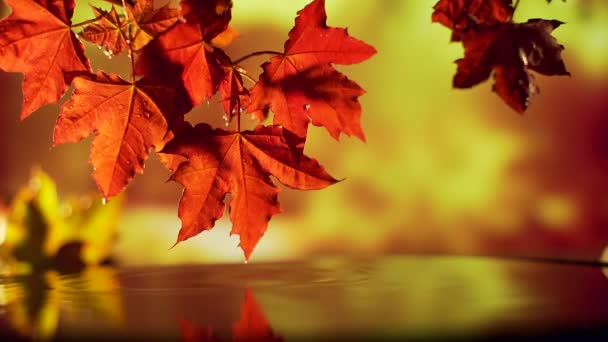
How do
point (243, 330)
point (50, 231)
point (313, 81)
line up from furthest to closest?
point (50, 231) → point (313, 81) → point (243, 330)

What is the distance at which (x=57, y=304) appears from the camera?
504 mm

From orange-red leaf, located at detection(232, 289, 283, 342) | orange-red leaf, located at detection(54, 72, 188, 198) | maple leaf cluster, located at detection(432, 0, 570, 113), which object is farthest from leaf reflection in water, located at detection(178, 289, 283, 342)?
maple leaf cluster, located at detection(432, 0, 570, 113)

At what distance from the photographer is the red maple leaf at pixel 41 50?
1.61ft

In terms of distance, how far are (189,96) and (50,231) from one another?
0.82 meters

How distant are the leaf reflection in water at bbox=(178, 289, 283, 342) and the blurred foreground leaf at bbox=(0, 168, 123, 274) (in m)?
0.80

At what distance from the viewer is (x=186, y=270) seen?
76cm

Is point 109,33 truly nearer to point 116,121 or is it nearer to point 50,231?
point 116,121

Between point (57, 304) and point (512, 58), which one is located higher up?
point (512, 58)

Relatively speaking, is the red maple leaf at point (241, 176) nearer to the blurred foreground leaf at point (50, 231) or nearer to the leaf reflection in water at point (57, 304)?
the leaf reflection in water at point (57, 304)

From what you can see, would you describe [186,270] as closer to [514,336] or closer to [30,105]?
[30,105]

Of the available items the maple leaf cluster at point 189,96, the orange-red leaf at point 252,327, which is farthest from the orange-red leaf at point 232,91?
the orange-red leaf at point 252,327

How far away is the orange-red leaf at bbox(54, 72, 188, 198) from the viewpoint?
47cm

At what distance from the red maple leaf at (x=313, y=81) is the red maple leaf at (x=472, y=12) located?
10 cm

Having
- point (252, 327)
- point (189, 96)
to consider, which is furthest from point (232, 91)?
point (252, 327)
